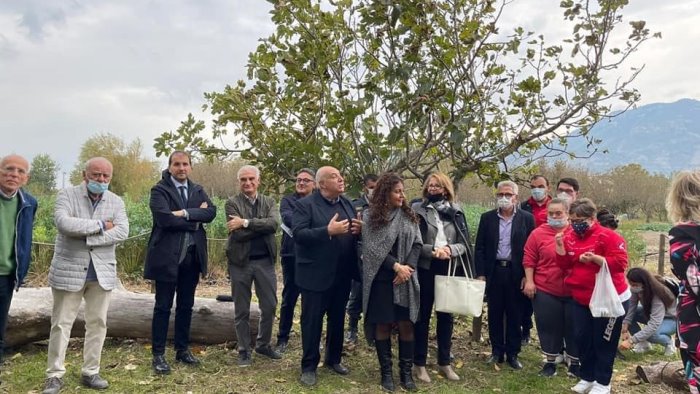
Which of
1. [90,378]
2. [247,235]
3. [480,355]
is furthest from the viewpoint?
[480,355]

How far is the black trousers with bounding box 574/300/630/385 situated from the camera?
432 centimetres

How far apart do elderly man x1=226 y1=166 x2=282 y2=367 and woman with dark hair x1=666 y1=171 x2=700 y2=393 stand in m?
3.38

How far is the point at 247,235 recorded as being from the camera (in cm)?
494

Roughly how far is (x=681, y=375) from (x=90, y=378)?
543 cm

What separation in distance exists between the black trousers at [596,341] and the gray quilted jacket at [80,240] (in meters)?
4.16

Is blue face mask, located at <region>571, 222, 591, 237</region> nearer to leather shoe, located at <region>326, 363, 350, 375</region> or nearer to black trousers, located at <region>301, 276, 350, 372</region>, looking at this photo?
black trousers, located at <region>301, 276, 350, 372</region>

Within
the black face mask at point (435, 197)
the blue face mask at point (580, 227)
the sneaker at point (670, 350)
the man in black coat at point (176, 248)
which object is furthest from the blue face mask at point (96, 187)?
the sneaker at point (670, 350)

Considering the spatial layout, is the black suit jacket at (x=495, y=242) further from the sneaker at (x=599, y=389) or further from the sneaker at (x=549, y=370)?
the sneaker at (x=599, y=389)

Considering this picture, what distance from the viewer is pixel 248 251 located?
16.4ft

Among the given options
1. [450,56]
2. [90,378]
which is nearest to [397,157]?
[450,56]

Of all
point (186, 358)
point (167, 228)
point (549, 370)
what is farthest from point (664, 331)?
point (167, 228)

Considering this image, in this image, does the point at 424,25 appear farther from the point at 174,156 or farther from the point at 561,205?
the point at 174,156

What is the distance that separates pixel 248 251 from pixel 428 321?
1.90 meters

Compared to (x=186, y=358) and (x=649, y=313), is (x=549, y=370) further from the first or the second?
(x=186, y=358)
